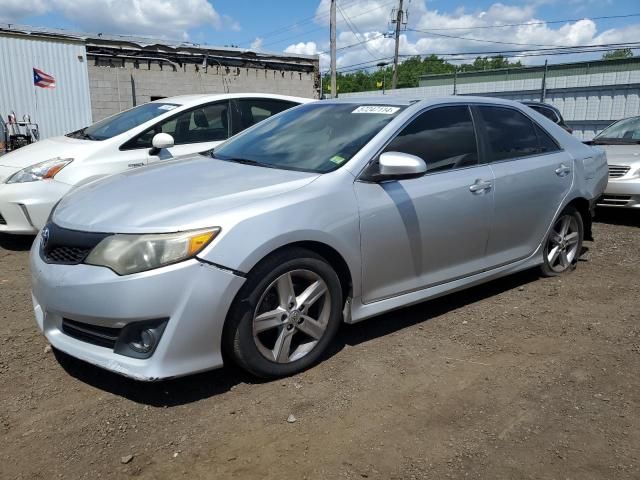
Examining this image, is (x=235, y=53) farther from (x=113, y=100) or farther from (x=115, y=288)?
(x=115, y=288)

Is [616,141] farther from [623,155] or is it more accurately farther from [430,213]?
[430,213]

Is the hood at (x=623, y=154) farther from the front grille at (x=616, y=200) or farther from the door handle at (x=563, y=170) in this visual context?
the door handle at (x=563, y=170)

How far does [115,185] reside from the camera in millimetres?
3330

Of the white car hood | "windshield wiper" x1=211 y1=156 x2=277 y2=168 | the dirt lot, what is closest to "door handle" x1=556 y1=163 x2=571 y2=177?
the dirt lot

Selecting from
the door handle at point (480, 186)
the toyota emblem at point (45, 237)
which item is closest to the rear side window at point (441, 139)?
the door handle at point (480, 186)

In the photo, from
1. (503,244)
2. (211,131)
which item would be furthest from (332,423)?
(211,131)

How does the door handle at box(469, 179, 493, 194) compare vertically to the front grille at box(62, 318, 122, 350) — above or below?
above

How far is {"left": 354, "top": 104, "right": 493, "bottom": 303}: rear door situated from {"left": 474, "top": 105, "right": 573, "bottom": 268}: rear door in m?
0.15

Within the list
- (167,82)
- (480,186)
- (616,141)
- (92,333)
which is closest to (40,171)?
(92,333)

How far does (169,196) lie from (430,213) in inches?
64.7

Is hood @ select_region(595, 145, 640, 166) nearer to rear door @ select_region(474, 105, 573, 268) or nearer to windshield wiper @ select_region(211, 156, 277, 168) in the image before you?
rear door @ select_region(474, 105, 573, 268)

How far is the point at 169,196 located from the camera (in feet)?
9.80

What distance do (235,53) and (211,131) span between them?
14.9 m

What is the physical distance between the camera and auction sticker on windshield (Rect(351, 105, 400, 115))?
12.2 ft
